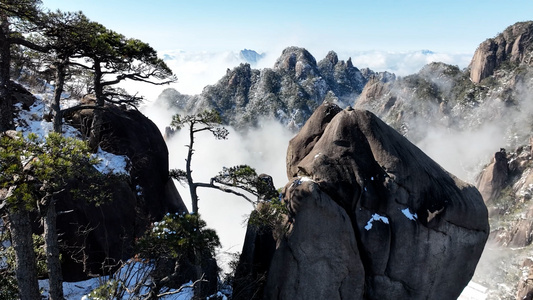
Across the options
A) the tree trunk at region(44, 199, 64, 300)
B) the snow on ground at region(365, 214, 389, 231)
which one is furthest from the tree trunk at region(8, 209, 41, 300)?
the snow on ground at region(365, 214, 389, 231)

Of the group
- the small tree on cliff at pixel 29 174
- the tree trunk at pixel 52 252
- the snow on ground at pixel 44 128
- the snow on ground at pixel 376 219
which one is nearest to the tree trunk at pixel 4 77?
the small tree on cliff at pixel 29 174

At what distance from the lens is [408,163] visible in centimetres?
1734

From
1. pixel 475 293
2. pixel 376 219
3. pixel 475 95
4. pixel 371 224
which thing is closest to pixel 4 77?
pixel 371 224

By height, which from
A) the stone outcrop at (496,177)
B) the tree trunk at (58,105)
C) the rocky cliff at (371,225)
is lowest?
the stone outcrop at (496,177)

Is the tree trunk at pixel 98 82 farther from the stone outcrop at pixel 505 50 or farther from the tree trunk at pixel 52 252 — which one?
the stone outcrop at pixel 505 50

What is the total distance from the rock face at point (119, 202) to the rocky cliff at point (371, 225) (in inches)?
318

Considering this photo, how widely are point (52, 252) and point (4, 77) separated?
608 cm

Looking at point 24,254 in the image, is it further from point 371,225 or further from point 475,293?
point 475,293

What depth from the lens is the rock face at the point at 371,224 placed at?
1549 centimetres

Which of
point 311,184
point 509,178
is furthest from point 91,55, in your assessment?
point 509,178

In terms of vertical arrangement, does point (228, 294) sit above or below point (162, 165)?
below

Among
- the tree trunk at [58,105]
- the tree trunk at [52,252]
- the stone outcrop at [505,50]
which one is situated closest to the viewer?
the tree trunk at [52,252]

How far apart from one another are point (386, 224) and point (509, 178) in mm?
121532

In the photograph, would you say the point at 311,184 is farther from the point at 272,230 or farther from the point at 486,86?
the point at 486,86
